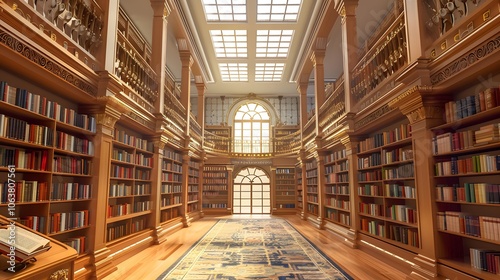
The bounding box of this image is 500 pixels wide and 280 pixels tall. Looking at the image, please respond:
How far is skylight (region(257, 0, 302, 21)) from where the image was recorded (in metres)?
8.68

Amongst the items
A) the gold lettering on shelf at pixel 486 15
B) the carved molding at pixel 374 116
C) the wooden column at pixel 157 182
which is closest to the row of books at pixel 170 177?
the wooden column at pixel 157 182

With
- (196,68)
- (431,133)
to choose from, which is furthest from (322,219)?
(196,68)

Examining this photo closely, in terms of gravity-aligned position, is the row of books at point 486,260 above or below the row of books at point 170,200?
below

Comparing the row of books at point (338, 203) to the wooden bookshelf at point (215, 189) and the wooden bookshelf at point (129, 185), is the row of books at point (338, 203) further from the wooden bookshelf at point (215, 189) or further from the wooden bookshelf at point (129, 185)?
the wooden bookshelf at point (215, 189)

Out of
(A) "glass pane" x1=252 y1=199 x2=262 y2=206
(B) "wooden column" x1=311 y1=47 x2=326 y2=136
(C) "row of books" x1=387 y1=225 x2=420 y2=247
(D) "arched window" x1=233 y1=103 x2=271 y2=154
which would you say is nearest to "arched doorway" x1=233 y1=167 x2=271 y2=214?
(A) "glass pane" x1=252 y1=199 x2=262 y2=206

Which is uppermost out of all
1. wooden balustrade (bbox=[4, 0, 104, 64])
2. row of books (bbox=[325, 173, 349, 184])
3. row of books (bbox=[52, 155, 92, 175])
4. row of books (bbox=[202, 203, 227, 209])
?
wooden balustrade (bbox=[4, 0, 104, 64])

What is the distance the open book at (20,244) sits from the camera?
1.61 metres

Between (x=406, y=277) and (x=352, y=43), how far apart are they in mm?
4680

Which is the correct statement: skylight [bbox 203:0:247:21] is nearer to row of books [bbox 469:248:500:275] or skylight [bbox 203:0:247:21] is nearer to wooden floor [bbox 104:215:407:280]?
wooden floor [bbox 104:215:407:280]

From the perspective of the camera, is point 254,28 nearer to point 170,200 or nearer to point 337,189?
point 337,189

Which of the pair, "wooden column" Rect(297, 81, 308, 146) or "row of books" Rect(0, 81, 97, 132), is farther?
"wooden column" Rect(297, 81, 308, 146)

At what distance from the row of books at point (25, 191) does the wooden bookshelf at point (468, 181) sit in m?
4.53

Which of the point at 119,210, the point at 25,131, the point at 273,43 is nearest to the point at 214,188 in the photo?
the point at 273,43

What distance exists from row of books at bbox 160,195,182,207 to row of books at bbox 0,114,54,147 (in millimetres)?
4676
